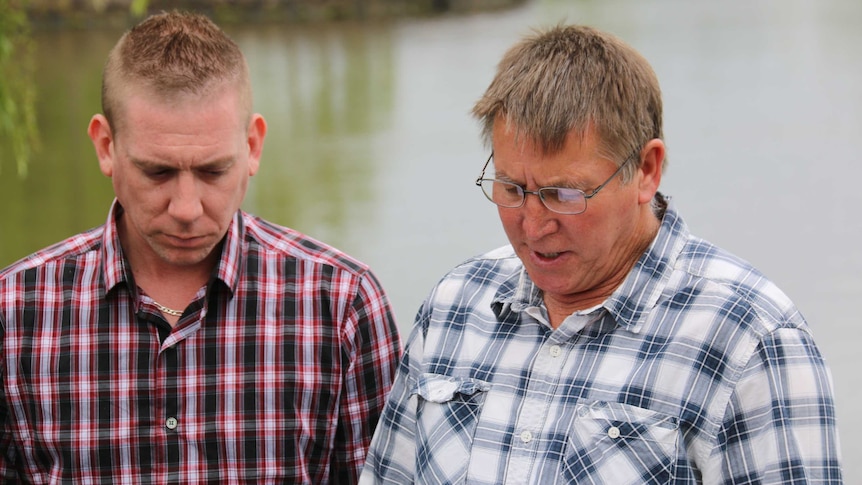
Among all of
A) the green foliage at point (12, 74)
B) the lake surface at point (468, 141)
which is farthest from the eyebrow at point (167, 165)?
the lake surface at point (468, 141)

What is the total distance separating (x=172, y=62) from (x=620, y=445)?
978 mm

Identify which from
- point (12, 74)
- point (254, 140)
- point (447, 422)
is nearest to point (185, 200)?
point (254, 140)

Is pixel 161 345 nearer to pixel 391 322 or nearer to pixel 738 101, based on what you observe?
pixel 391 322

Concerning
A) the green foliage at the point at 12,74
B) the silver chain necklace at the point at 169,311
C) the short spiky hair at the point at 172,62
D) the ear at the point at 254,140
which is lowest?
the silver chain necklace at the point at 169,311

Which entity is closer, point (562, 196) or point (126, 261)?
point (562, 196)

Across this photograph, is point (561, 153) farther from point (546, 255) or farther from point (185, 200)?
point (185, 200)

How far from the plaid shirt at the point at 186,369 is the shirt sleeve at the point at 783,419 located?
75cm

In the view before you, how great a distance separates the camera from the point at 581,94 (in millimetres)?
1507

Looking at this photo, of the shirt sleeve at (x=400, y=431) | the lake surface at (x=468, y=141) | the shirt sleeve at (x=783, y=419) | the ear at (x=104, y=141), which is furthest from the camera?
the lake surface at (x=468, y=141)

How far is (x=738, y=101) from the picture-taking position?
10.5m

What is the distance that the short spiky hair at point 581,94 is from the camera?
4.91 ft

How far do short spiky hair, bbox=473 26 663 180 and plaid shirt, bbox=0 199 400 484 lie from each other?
59 centimetres

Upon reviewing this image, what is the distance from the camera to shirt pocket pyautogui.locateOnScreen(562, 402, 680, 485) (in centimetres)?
150

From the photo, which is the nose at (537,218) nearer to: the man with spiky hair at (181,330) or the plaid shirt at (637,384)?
the plaid shirt at (637,384)
